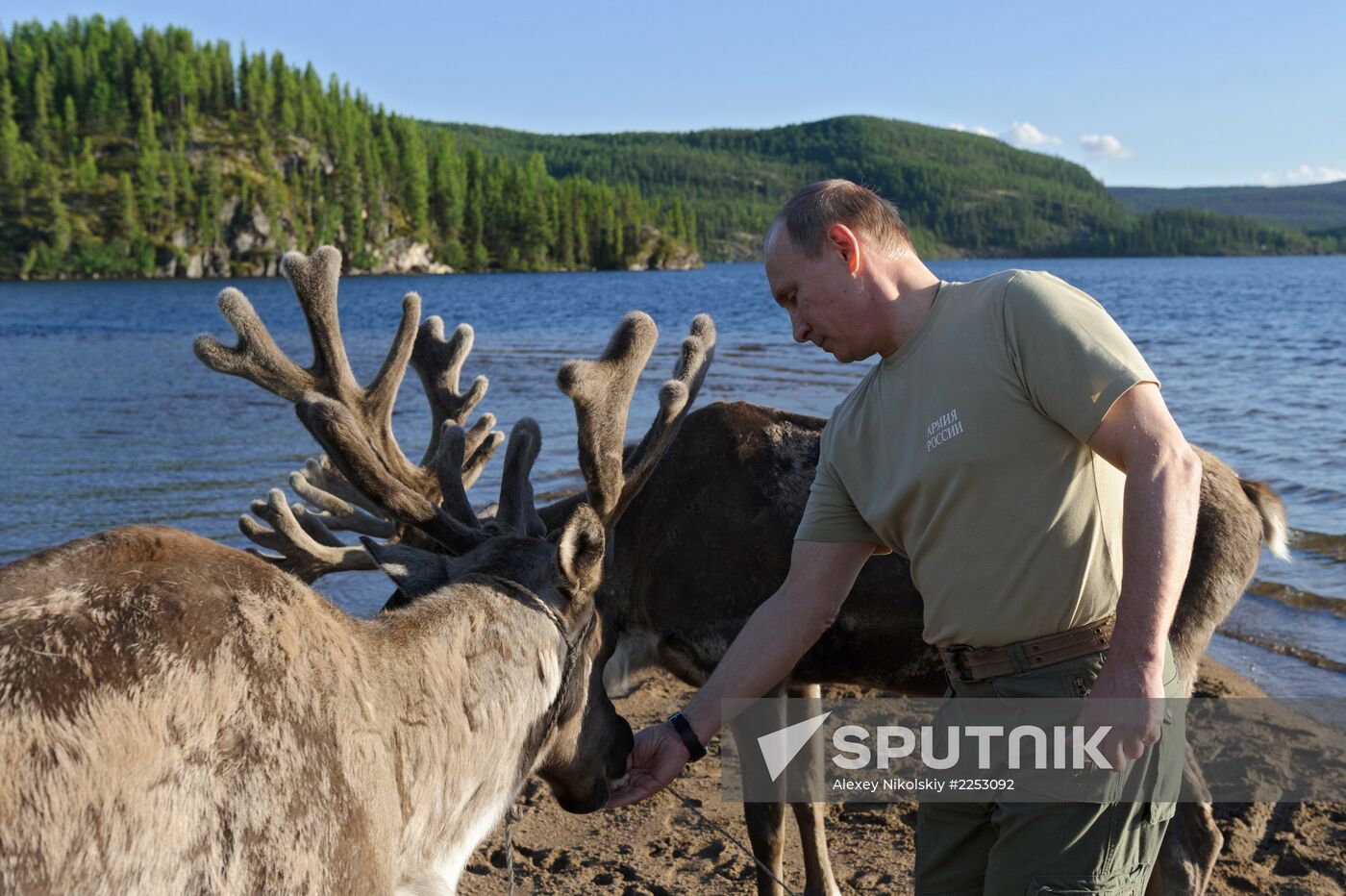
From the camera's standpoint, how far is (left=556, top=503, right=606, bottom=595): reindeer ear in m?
3.40

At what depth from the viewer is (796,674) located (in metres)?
5.53

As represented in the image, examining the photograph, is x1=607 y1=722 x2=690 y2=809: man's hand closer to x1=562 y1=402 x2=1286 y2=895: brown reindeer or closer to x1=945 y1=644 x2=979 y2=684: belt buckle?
x1=945 y1=644 x2=979 y2=684: belt buckle

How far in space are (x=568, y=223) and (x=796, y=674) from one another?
142811 millimetres

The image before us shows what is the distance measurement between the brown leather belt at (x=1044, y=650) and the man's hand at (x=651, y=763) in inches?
47.9

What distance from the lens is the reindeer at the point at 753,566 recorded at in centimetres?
516

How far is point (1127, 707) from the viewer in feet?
9.08

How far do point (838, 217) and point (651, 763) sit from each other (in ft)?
6.37

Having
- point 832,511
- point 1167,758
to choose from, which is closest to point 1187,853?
point 1167,758

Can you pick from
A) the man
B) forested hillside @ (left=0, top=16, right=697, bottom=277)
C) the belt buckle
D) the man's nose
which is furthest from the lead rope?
forested hillside @ (left=0, top=16, right=697, bottom=277)

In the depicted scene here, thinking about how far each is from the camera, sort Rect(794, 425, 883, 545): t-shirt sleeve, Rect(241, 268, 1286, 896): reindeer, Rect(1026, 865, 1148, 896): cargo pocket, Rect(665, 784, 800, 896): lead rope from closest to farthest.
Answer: Rect(1026, 865, 1148, 896): cargo pocket, Rect(794, 425, 883, 545): t-shirt sleeve, Rect(665, 784, 800, 896): lead rope, Rect(241, 268, 1286, 896): reindeer

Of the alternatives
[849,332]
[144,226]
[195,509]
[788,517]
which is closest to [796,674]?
[788,517]

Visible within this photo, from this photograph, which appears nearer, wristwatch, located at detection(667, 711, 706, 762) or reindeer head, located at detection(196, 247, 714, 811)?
reindeer head, located at detection(196, 247, 714, 811)

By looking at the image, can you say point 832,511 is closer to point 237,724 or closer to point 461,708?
point 461,708

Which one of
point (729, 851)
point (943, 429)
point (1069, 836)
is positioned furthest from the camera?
point (729, 851)
